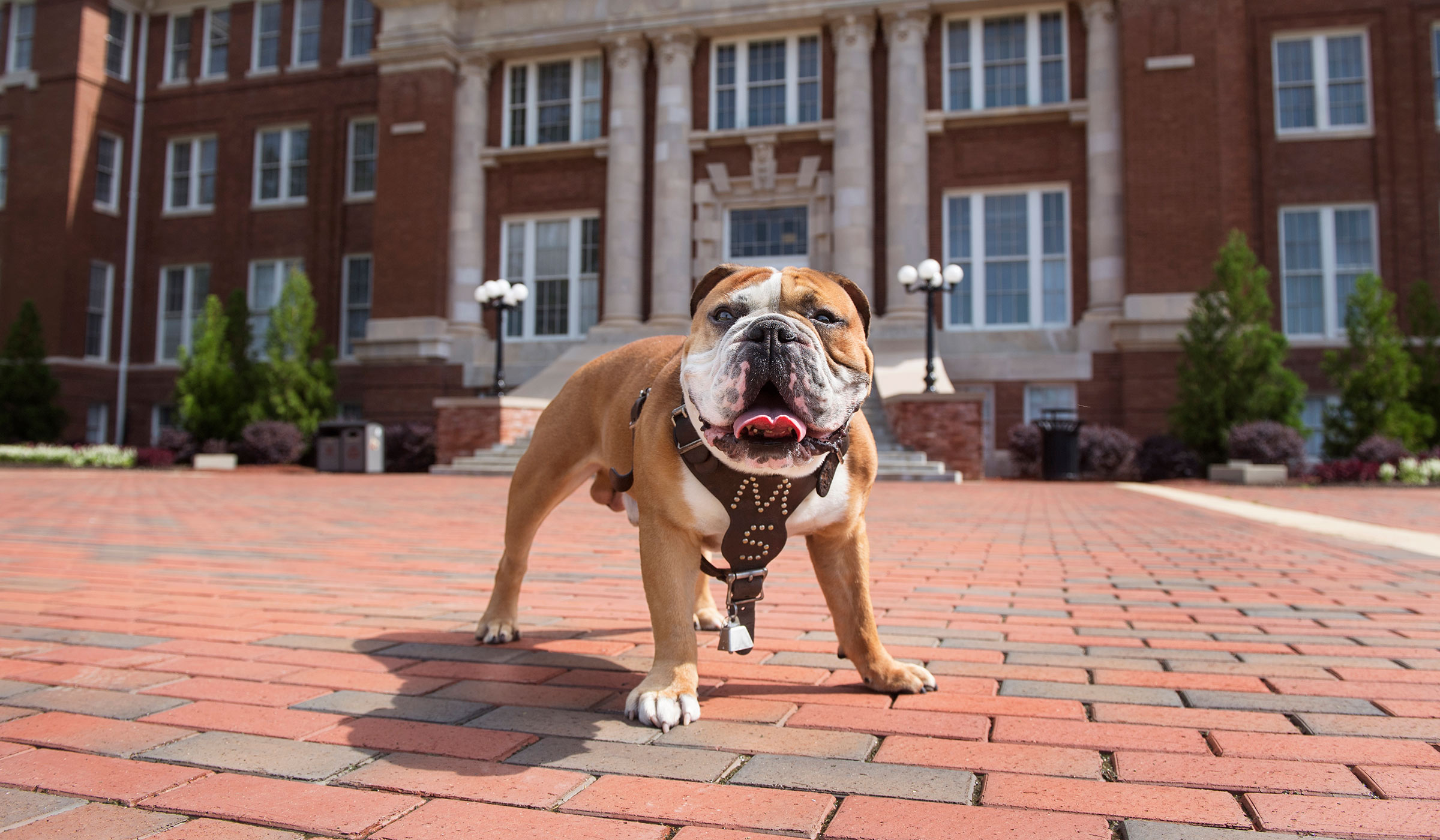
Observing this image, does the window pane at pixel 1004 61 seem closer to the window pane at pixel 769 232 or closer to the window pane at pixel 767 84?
the window pane at pixel 767 84

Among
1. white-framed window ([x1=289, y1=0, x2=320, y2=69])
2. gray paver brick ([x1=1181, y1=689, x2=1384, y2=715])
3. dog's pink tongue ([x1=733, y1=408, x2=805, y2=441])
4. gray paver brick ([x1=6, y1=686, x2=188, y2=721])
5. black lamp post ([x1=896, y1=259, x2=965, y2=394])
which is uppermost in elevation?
white-framed window ([x1=289, y1=0, x2=320, y2=69])

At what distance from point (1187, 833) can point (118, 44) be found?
3485 centimetres

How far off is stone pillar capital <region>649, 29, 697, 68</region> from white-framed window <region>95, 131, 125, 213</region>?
17.9 meters

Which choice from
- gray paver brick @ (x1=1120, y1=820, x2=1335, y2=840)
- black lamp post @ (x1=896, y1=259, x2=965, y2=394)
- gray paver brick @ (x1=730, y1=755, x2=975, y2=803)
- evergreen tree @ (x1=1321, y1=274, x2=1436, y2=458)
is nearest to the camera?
gray paver brick @ (x1=1120, y1=820, x2=1335, y2=840)

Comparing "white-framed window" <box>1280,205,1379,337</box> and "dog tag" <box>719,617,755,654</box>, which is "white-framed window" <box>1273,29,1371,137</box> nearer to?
"white-framed window" <box>1280,205,1379,337</box>

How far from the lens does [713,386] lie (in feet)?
6.81

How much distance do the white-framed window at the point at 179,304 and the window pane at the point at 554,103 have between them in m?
12.1

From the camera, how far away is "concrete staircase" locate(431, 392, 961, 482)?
1504 cm

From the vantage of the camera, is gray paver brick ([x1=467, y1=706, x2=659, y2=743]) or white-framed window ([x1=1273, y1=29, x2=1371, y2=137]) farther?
white-framed window ([x1=1273, y1=29, x2=1371, y2=137])

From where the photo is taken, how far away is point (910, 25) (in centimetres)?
2050

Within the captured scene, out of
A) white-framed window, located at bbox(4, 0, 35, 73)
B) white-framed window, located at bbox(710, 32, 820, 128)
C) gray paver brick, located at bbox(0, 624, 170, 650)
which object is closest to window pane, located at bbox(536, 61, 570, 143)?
white-framed window, located at bbox(710, 32, 820, 128)

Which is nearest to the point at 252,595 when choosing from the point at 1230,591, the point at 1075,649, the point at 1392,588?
the point at 1075,649

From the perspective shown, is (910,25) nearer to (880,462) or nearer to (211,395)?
(880,462)

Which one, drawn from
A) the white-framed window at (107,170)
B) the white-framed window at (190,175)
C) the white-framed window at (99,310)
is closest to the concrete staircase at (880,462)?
the white-framed window at (190,175)
